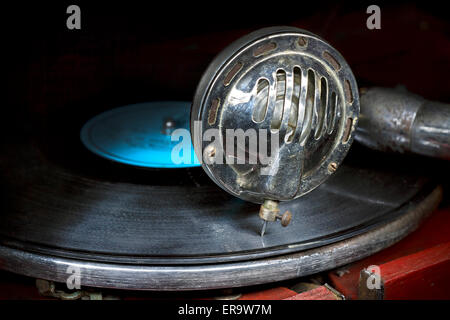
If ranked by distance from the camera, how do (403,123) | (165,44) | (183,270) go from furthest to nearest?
(165,44) → (403,123) → (183,270)

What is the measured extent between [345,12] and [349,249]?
1015mm

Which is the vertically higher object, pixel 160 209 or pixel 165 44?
pixel 165 44

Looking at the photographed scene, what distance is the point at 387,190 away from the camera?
1.15 metres

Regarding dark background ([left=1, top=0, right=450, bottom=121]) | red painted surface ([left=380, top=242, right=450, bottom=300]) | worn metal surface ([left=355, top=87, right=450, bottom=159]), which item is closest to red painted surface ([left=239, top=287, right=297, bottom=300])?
red painted surface ([left=380, top=242, right=450, bottom=300])

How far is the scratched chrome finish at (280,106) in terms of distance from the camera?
0.84 meters

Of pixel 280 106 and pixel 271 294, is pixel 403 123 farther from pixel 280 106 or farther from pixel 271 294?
pixel 271 294

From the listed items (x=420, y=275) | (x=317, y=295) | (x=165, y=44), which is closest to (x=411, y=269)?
(x=420, y=275)

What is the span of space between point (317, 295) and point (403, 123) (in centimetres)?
39

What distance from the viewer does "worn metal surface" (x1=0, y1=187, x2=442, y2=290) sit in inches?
35.0

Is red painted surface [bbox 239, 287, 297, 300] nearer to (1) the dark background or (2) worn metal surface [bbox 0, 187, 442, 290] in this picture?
(2) worn metal surface [bbox 0, 187, 442, 290]

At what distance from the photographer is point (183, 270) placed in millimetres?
890

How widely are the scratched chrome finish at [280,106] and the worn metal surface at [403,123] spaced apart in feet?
0.59
